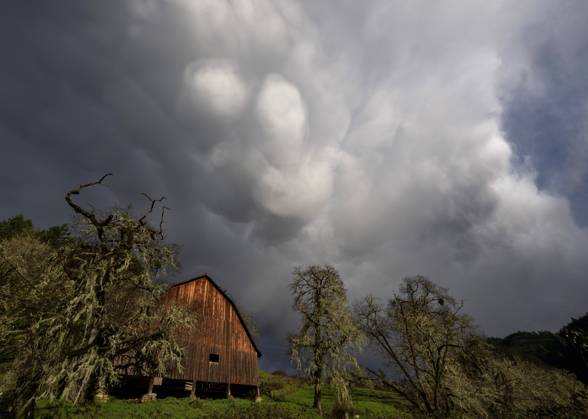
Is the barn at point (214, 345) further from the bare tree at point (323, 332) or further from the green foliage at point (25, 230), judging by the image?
the green foliage at point (25, 230)

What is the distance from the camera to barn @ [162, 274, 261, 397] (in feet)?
100

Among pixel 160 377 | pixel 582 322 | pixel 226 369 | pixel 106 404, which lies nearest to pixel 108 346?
pixel 106 404

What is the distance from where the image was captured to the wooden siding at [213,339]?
100 feet

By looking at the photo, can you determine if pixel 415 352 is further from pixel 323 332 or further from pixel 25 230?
pixel 25 230

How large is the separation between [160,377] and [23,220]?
5507cm

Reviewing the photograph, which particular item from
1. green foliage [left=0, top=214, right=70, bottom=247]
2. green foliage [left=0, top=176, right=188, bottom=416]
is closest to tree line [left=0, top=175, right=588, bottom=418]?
green foliage [left=0, top=176, right=188, bottom=416]

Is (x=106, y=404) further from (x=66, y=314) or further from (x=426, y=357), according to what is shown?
(x=426, y=357)

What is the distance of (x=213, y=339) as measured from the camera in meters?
32.5

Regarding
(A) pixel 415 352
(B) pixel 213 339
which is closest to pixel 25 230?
(B) pixel 213 339

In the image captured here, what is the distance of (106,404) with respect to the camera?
2183 centimetres

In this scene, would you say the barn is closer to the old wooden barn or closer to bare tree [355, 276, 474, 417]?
the old wooden barn

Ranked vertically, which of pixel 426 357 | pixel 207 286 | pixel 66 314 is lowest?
pixel 426 357

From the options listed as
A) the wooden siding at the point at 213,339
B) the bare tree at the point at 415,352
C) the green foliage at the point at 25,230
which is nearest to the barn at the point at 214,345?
the wooden siding at the point at 213,339

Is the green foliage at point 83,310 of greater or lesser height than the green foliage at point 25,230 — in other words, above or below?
below
